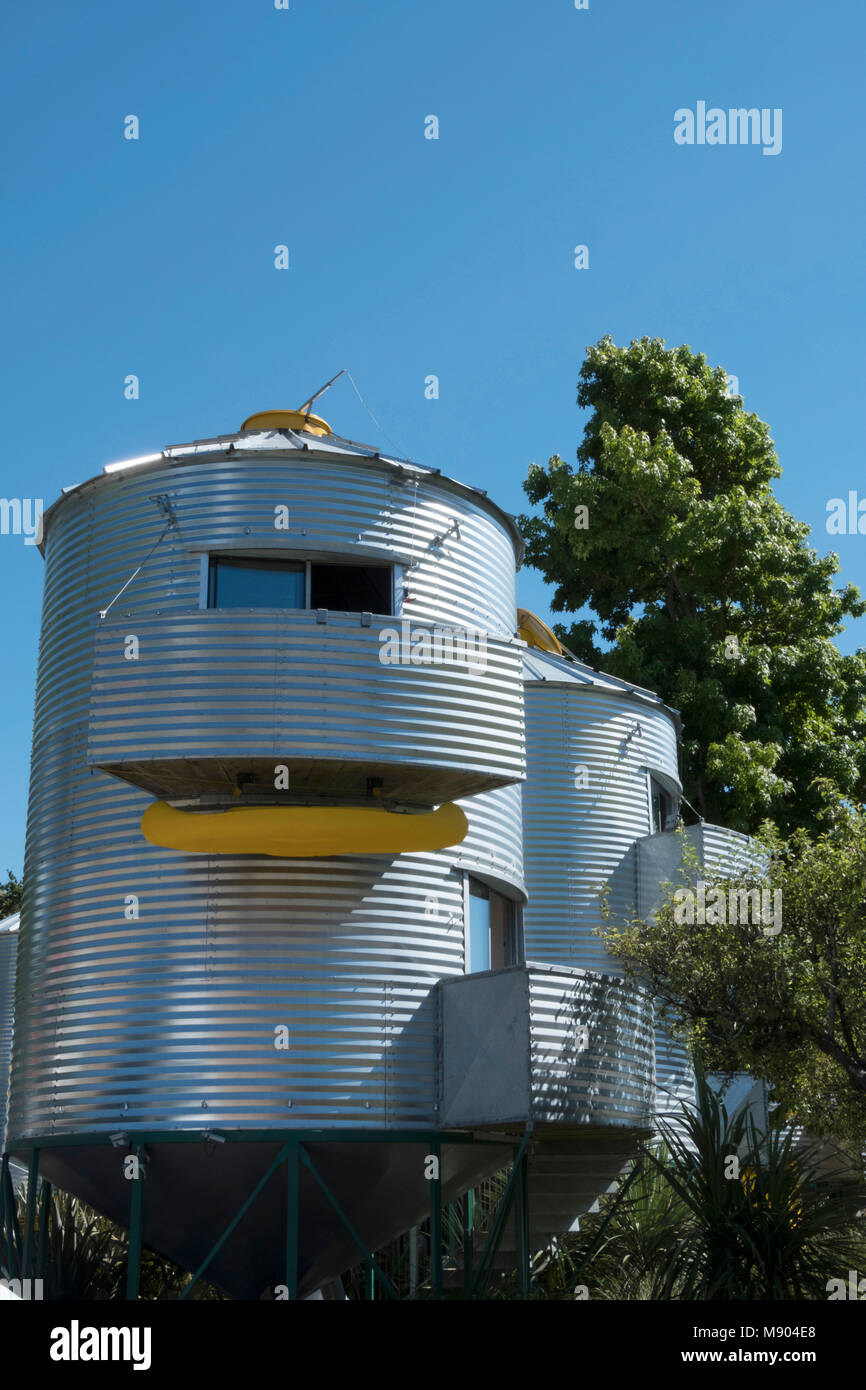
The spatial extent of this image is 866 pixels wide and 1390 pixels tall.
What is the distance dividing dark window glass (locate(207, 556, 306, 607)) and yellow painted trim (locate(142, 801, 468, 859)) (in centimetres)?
302

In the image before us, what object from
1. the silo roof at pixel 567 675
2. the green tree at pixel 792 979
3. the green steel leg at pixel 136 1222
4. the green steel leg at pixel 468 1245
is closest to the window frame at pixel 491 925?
the green tree at pixel 792 979

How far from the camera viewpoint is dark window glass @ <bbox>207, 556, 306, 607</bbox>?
19797 millimetres

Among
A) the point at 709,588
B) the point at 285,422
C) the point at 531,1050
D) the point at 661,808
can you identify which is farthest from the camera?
the point at 709,588

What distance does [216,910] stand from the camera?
60.4 feet

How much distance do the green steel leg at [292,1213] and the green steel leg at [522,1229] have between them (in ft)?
9.90

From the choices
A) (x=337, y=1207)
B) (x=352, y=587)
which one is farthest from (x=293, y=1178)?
(x=352, y=587)

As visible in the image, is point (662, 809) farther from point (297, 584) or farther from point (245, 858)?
A: point (245, 858)

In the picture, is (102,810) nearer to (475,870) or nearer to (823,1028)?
(475,870)

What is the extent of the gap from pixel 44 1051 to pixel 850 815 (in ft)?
37.7

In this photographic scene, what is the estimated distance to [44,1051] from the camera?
19.3 metres

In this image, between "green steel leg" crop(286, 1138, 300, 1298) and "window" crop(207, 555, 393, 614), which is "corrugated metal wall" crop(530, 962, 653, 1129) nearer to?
"green steel leg" crop(286, 1138, 300, 1298)

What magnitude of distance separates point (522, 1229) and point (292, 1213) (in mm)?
3526

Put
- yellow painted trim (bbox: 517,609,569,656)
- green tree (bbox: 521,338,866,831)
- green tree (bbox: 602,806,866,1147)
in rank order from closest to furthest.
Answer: green tree (bbox: 602,806,866,1147) → yellow painted trim (bbox: 517,609,569,656) → green tree (bbox: 521,338,866,831)

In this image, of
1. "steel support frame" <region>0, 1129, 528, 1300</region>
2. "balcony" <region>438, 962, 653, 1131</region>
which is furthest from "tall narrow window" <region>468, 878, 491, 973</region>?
"steel support frame" <region>0, 1129, 528, 1300</region>
